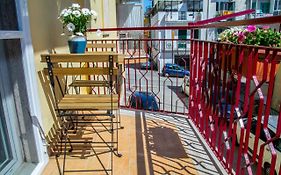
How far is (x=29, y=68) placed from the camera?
1784mm

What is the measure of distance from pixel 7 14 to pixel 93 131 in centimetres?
147

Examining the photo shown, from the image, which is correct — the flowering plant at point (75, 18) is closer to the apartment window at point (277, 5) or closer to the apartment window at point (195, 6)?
the apartment window at point (195, 6)

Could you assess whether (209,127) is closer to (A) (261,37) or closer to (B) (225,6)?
(A) (261,37)

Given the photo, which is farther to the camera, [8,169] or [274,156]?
[8,169]

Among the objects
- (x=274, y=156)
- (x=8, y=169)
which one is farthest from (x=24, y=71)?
(x=274, y=156)

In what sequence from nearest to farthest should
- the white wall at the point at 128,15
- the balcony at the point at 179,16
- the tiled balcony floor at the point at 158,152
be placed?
the tiled balcony floor at the point at 158,152, the white wall at the point at 128,15, the balcony at the point at 179,16

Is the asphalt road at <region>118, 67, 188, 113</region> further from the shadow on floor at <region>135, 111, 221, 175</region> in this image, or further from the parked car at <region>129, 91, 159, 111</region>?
the shadow on floor at <region>135, 111, 221, 175</region>

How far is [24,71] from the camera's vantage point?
176 centimetres

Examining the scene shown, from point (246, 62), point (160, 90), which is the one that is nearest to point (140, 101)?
point (246, 62)

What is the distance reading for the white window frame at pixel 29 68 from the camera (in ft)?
5.41

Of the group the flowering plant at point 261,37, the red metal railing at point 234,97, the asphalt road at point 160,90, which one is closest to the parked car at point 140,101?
the asphalt road at point 160,90

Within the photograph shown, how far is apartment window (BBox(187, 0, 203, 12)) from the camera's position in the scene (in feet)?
56.7

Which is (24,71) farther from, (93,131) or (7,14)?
(93,131)

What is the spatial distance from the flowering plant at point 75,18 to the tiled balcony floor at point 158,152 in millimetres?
1171
